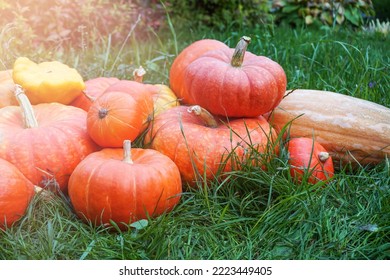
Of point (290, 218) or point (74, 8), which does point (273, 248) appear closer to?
point (290, 218)

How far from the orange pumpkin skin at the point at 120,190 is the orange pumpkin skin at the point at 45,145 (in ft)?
0.54

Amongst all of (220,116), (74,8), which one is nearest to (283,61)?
(220,116)

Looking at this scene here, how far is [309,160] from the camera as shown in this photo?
246 cm

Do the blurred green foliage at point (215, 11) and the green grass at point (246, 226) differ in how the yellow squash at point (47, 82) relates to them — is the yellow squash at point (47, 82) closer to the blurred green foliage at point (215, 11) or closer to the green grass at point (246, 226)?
the green grass at point (246, 226)

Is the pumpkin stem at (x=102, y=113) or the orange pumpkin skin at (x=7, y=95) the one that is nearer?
the pumpkin stem at (x=102, y=113)

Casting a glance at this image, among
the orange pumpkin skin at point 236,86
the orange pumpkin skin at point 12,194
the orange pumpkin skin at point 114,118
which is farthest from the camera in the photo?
the orange pumpkin skin at point 236,86

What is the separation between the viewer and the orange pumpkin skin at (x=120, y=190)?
2.15 meters

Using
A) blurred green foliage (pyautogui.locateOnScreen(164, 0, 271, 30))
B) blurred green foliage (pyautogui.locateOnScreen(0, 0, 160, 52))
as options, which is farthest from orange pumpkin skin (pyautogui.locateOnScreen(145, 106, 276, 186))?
blurred green foliage (pyautogui.locateOnScreen(164, 0, 271, 30))

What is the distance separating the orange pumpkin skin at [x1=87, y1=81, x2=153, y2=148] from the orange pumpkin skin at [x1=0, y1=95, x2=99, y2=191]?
0.30 feet

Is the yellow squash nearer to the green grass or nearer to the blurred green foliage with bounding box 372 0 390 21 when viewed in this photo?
the green grass

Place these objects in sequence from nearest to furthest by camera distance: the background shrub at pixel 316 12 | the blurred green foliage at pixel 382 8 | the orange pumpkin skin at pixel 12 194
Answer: the orange pumpkin skin at pixel 12 194
the background shrub at pixel 316 12
the blurred green foliage at pixel 382 8

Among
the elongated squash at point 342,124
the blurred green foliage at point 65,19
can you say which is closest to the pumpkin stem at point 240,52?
the elongated squash at point 342,124

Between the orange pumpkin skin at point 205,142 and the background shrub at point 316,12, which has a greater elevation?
the orange pumpkin skin at point 205,142

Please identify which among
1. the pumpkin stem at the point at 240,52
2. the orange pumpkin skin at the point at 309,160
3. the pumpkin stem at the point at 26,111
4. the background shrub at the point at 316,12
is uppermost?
the pumpkin stem at the point at 240,52
